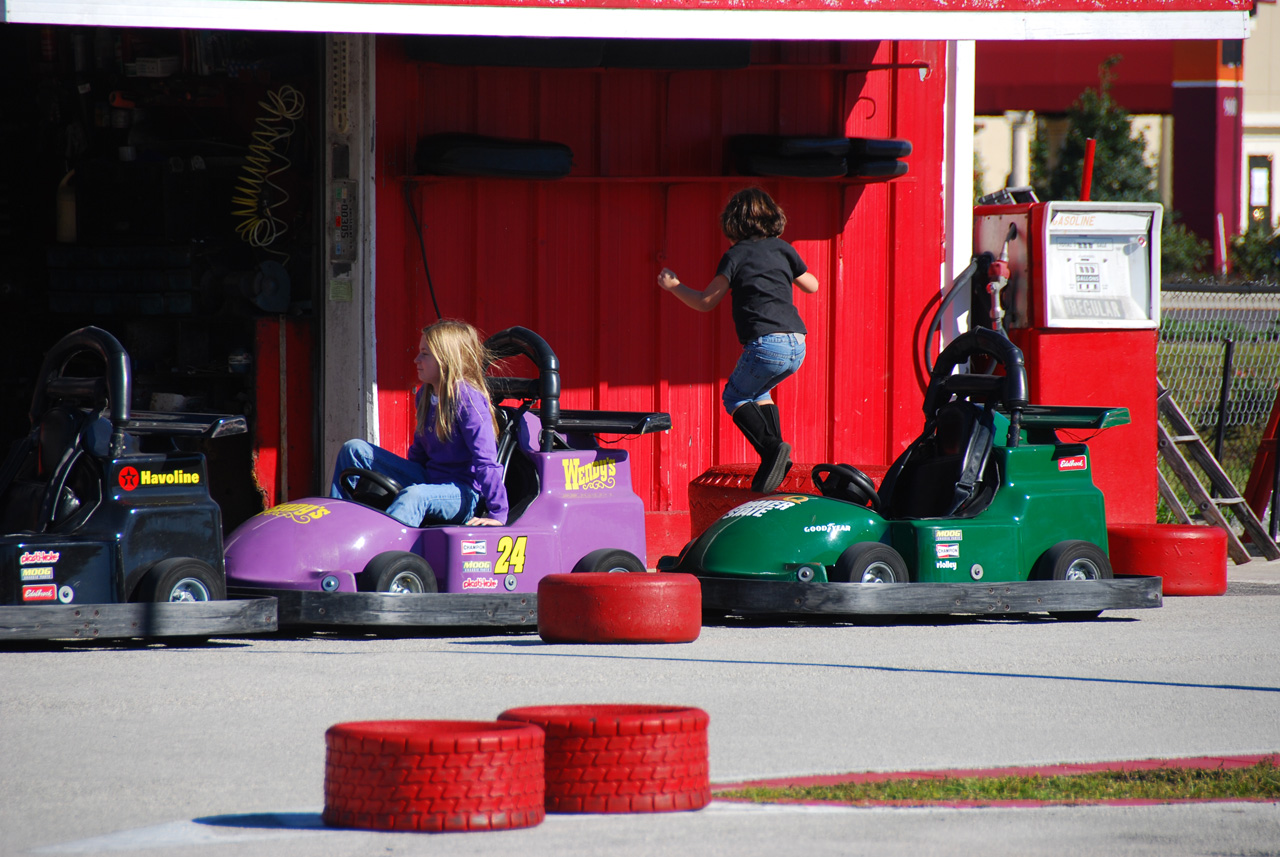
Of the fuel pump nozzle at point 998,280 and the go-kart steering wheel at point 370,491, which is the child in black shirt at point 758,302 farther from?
the fuel pump nozzle at point 998,280

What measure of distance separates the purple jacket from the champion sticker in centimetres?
186

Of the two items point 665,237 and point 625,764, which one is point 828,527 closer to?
point 665,237

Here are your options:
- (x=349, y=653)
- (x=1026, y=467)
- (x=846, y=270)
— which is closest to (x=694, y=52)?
(x=846, y=270)

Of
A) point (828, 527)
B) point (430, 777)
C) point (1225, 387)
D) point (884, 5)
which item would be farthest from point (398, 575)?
point (1225, 387)

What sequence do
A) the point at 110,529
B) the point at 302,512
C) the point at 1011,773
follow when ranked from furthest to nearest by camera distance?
the point at 302,512 → the point at 110,529 → the point at 1011,773

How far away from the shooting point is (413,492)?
842 cm

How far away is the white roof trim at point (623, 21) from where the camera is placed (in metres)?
8.81

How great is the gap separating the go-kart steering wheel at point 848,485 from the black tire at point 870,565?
0.61 meters

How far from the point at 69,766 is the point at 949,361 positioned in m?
5.49

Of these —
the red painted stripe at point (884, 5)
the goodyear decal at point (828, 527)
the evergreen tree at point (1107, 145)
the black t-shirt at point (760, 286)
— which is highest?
the evergreen tree at point (1107, 145)

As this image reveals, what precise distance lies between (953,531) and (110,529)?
3.85 metres

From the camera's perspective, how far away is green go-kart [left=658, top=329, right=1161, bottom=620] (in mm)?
Answer: 8672

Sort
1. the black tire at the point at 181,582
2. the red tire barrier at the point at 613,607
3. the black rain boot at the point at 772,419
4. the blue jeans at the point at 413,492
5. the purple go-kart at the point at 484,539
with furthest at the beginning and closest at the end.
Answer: the black rain boot at the point at 772,419 < the blue jeans at the point at 413,492 < the purple go-kart at the point at 484,539 < the red tire barrier at the point at 613,607 < the black tire at the point at 181,582

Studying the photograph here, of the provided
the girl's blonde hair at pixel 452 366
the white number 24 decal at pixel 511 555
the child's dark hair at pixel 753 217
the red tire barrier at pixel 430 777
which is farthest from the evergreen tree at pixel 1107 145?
the red tire barrier at pixel 430 777
